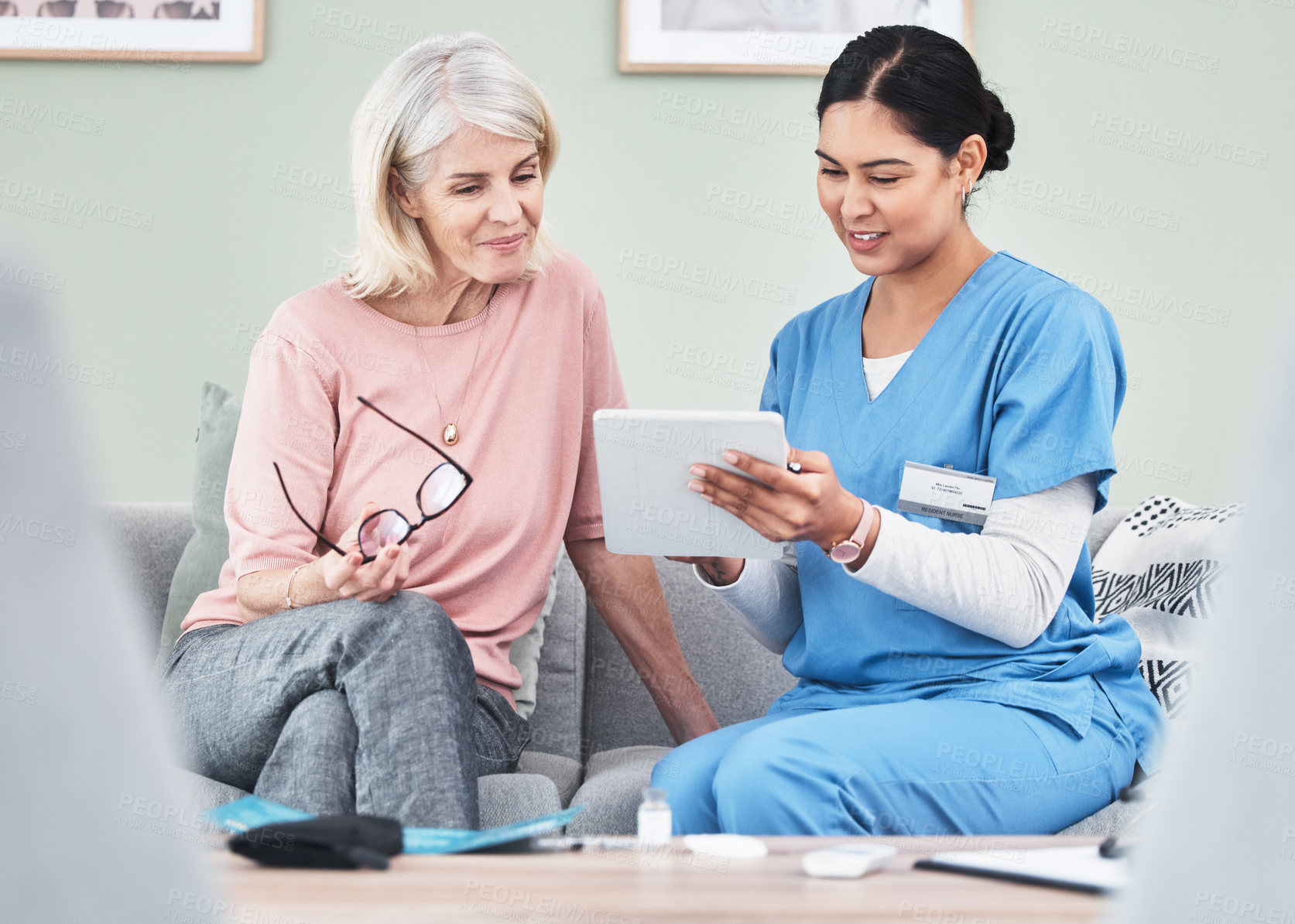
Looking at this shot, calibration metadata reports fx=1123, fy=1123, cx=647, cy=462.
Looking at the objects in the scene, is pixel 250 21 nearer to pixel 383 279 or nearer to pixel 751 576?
pixel 383 279

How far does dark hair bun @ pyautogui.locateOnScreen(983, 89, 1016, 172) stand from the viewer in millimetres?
1426

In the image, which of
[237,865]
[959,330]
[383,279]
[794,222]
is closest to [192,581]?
[383,279]

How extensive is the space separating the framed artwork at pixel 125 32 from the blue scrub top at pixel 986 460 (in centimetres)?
171

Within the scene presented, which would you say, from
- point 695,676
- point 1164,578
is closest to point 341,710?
point 695,676

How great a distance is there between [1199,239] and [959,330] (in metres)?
1.43

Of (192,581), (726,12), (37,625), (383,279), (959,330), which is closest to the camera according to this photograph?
(37,625)

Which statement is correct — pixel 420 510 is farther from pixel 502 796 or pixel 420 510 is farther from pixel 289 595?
pixel 502 796

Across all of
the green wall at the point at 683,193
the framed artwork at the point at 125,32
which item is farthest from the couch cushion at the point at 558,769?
the framed artwork at the point at 125,32

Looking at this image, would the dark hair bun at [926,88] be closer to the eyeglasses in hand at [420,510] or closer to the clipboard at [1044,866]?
the eyeglasses in hand at [420,510]

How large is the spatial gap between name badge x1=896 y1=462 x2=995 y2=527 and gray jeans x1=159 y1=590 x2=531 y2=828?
54 cm

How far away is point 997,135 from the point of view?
1440 mm

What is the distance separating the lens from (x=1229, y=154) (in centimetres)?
249

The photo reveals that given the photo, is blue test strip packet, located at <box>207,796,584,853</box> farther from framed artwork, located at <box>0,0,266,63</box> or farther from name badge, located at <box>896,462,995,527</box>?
framed artwork, located at <box>0,0,266,63</box>

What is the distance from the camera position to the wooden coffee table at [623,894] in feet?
2.19
